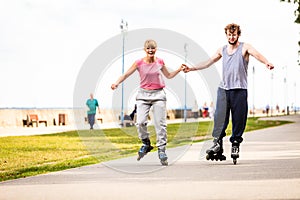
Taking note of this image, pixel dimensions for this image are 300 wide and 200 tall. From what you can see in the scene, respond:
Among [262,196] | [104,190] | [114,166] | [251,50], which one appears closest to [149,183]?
[104,190]

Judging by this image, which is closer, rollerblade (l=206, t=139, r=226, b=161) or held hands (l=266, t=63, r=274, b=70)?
held hands (l=266, t=63, r=274, b=70)

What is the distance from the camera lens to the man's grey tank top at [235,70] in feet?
34.8

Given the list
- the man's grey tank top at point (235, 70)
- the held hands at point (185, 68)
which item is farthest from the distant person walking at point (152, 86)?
the man's grey tank top at point (235, 70)

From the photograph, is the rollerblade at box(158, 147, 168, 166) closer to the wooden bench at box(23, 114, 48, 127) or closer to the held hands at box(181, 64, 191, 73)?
the held hands at box(181, 64, 191, 73)

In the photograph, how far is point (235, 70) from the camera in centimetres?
1059

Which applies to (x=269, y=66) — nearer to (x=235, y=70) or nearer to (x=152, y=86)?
(x=235, y=70)

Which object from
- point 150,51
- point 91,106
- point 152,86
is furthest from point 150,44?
point 91,106

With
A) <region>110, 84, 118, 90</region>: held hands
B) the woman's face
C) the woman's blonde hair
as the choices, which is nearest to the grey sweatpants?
<region>110, 84, 118, 90</region>: held hands

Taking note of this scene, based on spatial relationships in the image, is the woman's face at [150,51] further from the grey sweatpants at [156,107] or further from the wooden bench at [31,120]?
the wooden bench at [31,120]

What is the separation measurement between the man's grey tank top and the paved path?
1271 mm

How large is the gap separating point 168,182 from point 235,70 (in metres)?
2.86

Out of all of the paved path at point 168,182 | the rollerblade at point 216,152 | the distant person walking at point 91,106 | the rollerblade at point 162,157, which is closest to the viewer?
the paved path at point 168,182

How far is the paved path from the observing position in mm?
7281

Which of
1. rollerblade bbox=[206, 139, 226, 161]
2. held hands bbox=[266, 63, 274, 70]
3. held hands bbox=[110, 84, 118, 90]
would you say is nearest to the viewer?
held hands bbox=[266, 63, 274, 70]
